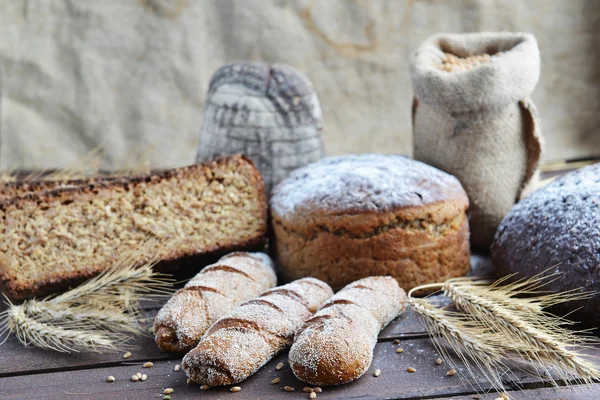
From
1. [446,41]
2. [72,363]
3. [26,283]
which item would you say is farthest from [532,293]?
[26,283]

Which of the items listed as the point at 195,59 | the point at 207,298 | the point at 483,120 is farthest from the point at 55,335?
the point at 195,59

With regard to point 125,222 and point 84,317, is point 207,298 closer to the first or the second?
point 84,317

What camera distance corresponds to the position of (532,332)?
161 centimetres

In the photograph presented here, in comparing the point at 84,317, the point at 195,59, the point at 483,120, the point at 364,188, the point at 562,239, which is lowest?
the point at 84,317

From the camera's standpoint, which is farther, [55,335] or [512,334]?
[55,335]

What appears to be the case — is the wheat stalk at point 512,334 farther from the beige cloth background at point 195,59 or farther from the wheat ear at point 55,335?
the beige cloth background at point 195,59

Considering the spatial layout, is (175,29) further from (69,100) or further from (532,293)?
(532,293)

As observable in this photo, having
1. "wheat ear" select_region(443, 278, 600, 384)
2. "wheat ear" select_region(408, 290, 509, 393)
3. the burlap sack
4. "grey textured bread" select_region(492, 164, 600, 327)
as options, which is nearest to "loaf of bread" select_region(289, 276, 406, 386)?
"wheat ear" select_region(408, 290, 509, 393)

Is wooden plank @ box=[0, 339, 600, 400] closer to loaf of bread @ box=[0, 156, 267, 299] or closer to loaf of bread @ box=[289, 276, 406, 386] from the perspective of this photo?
loaf of bread @ box=[289, 276, 406, 386]

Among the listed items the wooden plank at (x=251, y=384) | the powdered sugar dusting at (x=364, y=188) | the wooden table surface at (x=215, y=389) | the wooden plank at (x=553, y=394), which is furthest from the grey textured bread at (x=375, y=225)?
the wooden plank at (x=553, y=394)

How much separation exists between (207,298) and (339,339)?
468 mm

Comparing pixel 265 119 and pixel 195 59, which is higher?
pixel 195 59

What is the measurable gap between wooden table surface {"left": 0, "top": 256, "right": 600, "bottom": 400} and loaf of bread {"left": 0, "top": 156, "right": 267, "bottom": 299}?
12.4 inches

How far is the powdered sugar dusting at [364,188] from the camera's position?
6.98 feet
